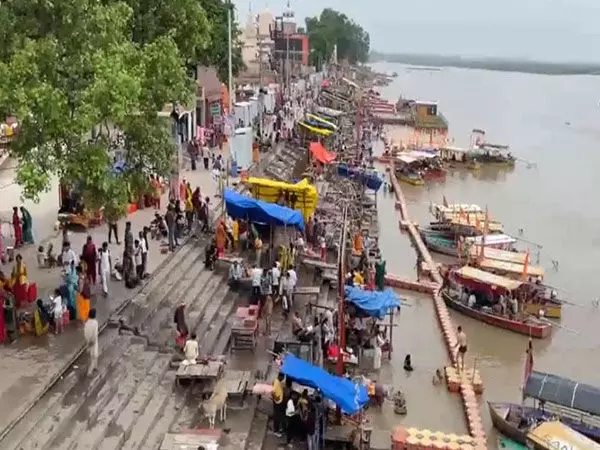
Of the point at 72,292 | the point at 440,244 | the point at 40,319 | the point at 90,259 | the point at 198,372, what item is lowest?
the point at 440,244

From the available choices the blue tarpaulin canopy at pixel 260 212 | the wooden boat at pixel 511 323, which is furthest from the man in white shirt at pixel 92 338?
the wooden boat at pixel 511 323

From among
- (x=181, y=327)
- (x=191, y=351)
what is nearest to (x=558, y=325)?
(x=181, y=327)

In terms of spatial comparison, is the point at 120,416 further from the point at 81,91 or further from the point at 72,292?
the point at 81,91

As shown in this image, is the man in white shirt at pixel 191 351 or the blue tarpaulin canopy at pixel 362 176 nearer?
A: the man in white shirt at pixel 191 351

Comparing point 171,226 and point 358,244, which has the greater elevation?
point 171,226

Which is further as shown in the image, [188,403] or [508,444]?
[508,444]

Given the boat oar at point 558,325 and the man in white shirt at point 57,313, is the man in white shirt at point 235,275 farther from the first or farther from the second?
the boat oar at point 558,325
